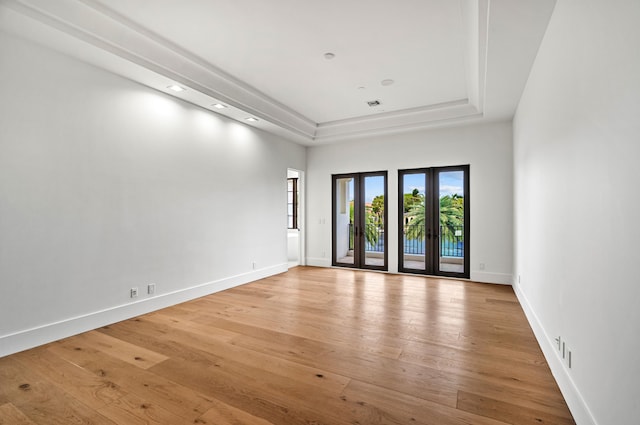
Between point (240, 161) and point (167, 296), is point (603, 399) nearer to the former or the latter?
point (167, 296)

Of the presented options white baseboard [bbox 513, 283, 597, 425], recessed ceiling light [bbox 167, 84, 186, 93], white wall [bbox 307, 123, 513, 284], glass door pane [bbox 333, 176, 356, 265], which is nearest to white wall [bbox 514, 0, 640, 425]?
white baseboard [bbox 513, 283, 597, 425]

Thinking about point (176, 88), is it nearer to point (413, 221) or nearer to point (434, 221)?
point (413, 221)

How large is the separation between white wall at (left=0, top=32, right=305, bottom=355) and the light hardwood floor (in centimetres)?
47

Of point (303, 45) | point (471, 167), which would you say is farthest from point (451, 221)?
point (303, 45)

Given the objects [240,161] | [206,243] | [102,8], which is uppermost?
[102,8]

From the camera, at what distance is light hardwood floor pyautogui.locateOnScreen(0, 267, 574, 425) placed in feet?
6.54

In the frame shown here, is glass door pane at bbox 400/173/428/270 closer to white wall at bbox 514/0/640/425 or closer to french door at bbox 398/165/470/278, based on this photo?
french door at bbox 398/165/470/278

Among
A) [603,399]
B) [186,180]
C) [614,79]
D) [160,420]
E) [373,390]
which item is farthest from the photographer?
[186,180]

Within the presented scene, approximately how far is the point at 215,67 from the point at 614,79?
402 centimetres

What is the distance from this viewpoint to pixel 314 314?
A: 3912 millimetres

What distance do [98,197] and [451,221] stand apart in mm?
5718

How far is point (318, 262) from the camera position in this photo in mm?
7434

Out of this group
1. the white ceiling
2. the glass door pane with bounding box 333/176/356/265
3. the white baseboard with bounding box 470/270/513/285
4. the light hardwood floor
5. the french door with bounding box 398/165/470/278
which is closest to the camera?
Result: the light hardwood floor

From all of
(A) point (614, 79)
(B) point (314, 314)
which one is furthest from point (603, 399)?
(B) point (314, 314)
